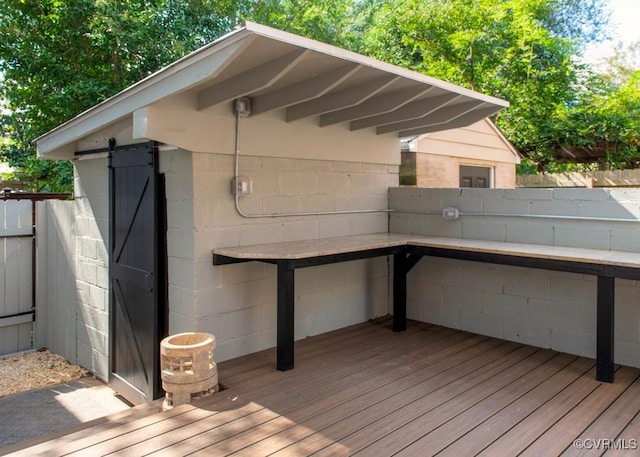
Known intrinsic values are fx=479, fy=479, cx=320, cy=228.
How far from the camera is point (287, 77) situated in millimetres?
3018

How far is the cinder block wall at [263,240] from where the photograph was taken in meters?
3.42

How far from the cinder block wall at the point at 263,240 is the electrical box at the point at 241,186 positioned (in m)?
0.04

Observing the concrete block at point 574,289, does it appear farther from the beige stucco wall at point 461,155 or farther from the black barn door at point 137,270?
the black barn door at point 137,270

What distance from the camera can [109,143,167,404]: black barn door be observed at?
140 inches

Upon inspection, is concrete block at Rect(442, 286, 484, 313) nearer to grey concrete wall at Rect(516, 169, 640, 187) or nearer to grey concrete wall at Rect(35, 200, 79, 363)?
grey concrete wall at Rect(35, 200, 79, 363)

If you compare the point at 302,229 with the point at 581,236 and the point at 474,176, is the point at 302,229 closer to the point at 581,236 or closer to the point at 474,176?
the point at 581,236

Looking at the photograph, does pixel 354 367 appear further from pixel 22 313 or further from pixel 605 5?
pixel 605 5

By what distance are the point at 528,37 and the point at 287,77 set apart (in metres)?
8.42

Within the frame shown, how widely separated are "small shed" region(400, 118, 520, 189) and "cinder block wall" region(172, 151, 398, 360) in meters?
0.95

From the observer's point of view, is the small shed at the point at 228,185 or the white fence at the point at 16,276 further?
the white fence at the point at 16,276

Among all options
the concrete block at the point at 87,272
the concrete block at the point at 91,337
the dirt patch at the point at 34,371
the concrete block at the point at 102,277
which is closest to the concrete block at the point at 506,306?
the concrete block at the point at 102,277

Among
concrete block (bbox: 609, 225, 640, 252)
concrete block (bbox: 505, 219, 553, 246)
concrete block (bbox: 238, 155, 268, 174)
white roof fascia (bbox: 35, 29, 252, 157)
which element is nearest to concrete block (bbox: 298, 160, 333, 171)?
concrete block (bbox: 238, 155, 268, 174)

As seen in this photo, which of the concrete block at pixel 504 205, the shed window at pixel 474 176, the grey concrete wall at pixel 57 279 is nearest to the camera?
the concrete block at pixel 504 205

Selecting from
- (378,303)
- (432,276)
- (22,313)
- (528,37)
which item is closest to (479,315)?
(432,276)
